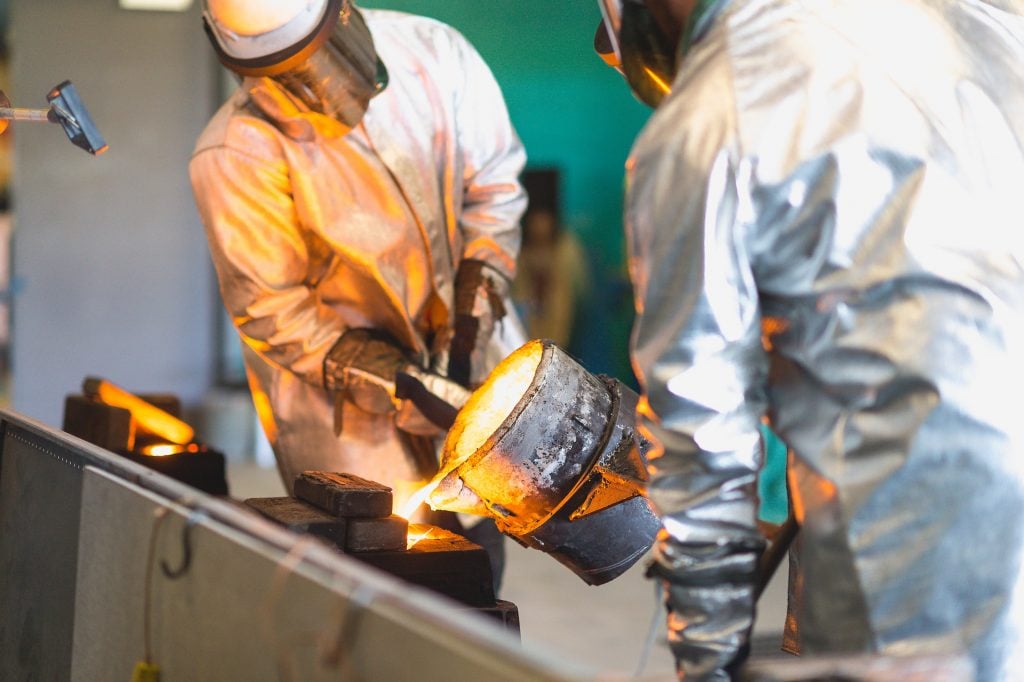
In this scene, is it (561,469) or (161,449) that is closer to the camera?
(561,469)

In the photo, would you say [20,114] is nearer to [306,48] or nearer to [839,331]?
[306,48]

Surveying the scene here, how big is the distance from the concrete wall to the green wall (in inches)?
56.9

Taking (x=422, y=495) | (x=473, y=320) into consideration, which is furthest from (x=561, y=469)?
(x=473, y=320)

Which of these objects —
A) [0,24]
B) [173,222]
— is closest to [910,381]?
[173,222]

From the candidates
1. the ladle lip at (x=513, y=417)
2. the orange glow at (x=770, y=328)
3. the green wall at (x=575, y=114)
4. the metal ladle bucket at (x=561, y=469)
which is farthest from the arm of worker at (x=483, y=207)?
the green wall at (x=575, y=114)

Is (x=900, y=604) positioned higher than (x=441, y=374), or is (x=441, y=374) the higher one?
(x=900, y=604)

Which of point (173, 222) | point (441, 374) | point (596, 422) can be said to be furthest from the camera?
point (173, 222)

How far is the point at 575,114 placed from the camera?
5867 millimetres

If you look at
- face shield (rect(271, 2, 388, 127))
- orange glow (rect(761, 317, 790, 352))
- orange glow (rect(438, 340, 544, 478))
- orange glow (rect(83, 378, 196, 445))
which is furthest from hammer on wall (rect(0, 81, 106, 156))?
orange glow (rect(761, 317, 790, 352))

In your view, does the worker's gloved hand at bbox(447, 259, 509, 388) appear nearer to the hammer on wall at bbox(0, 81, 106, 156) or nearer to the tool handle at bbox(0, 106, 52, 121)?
the hammer on wall at bbox(0, 81, 106, 156)

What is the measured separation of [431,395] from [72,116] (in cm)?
87

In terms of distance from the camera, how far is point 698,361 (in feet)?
4.35

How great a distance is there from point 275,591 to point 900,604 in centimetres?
64

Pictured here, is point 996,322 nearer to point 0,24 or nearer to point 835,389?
point 835,389
